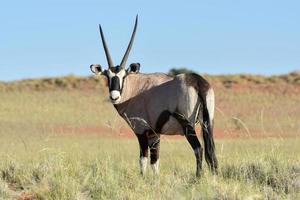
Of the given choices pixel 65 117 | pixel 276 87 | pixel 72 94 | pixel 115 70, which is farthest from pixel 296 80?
pixel 115 70

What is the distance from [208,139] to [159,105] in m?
0.92

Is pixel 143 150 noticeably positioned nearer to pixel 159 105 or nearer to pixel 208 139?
pixel 159 105

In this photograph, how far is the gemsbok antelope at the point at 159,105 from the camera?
10000 millimetres

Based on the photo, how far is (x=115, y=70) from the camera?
1097 cm

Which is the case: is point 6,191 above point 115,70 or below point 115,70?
below

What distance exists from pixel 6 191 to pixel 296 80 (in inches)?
1660

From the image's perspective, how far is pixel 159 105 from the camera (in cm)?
1036

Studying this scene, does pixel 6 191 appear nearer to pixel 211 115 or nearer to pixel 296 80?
pixel 211 115

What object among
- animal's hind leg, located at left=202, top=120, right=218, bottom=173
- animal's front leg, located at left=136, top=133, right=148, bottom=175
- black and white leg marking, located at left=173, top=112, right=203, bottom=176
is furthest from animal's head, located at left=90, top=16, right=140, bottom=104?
animal's hind leg, located at left=202, top=120, right=218, bottom=173

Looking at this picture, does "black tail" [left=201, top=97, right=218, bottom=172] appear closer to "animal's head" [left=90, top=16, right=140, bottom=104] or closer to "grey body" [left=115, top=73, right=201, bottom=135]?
"grey body" [left=115, top=73, right=201, bottom=135]

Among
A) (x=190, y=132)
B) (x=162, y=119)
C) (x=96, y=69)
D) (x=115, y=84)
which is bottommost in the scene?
(x=190, y=132)

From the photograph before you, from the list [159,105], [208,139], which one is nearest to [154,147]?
[159,105]

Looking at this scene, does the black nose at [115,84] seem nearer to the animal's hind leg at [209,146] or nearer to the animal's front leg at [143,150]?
the animal's front leg at [143,150]

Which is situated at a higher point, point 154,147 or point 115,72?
point 115,72
